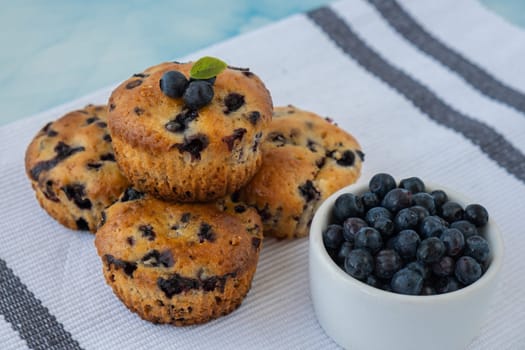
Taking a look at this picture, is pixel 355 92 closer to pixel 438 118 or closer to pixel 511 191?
pixel 438 118

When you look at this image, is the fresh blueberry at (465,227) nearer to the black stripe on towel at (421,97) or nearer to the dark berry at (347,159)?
the dark berry at (347,159)

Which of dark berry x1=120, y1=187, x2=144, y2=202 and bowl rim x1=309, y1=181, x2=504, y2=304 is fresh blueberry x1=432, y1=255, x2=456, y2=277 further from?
dark berry x1=120, y1=187, x2=144, y2=202

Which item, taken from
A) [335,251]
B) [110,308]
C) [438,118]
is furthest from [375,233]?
[438,118]

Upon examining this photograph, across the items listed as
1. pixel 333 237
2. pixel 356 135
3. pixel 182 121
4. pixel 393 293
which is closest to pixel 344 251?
pixel 333 237

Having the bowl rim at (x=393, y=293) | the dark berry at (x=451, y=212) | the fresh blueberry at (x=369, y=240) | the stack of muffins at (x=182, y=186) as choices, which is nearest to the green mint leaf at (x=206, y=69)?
the stack of muffins at (x=182, y=186)

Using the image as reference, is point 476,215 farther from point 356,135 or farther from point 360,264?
point 356,135

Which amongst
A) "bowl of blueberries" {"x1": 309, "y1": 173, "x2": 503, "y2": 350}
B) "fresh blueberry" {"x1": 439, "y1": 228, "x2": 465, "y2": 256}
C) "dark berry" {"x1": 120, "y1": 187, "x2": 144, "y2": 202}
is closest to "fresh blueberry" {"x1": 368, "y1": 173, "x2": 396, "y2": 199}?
"bowl of blueberries" {"x1": 309, "y1": 173, "x2": 503, "y2": 350}
